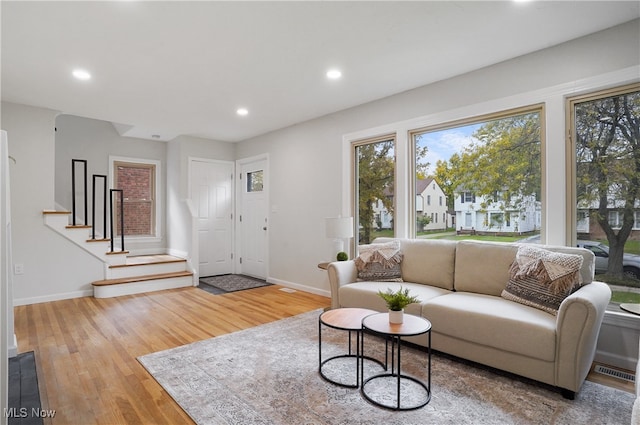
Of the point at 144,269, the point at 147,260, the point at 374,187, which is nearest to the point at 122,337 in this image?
the point at 144,269

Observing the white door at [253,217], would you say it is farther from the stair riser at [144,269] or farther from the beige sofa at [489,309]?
the beige sofa at [489,309]

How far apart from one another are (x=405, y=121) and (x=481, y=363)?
2.52 m

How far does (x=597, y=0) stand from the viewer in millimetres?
2213

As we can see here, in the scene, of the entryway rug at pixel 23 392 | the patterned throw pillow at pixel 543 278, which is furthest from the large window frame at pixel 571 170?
the entryway rug at pixel 23 392

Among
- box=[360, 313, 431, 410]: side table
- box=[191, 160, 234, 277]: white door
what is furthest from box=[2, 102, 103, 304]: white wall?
box=[360, 313, 431, 410]: side table

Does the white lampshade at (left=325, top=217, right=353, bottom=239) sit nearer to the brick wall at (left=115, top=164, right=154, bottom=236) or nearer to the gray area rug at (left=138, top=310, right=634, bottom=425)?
the gray area rug at (left=138, top=310, right=634, bottom=425)

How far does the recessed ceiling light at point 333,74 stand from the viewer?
327 cm

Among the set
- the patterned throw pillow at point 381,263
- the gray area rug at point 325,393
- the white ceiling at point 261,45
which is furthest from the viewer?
the patterned throw pillow at point 381,263

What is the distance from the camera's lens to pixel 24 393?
2.14 meters

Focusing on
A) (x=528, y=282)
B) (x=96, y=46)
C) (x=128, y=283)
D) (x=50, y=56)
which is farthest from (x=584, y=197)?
(x=128, y=283)

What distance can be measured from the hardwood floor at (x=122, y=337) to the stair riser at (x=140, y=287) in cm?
17

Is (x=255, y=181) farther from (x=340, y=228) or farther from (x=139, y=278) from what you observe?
(x=340, y=228)

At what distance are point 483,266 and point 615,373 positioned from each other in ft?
3.52

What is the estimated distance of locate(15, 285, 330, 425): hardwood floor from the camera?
6.59 feet
